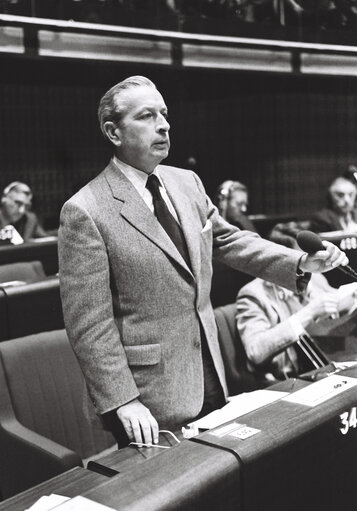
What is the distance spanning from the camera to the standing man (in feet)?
4.62

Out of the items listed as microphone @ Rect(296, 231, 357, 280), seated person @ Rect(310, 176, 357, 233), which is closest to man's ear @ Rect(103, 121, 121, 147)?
microphone @ Rect(296, 231, 357, 280)

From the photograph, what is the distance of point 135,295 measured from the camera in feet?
4.77

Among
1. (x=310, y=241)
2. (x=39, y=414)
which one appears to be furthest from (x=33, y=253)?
(x=310, y=241)

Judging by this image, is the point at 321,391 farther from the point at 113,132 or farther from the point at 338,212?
the point at 338,212

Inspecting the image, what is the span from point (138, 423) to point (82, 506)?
20.0 inches

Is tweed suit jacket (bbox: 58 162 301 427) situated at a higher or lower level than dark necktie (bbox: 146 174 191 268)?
lower

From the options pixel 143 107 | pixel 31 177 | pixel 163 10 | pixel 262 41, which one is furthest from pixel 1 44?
pixel 143 107

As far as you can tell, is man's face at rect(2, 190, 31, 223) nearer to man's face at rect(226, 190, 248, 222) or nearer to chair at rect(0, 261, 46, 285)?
chair at rect(0, 261, 46, 285)

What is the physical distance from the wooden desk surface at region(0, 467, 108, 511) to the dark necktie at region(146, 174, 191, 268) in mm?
530

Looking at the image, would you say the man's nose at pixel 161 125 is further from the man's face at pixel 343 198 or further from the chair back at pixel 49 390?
the man's face at pixel 343 198

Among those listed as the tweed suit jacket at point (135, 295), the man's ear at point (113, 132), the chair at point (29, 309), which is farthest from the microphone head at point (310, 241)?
the chair at point (29, 309)

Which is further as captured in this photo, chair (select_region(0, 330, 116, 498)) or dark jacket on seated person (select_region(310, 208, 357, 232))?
dark jacket on seated person (select_region(310, 208, 357, 232))

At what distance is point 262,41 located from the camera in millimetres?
7023

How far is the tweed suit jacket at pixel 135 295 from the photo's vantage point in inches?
55.4
